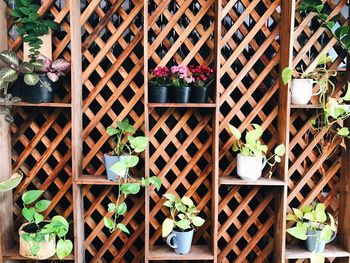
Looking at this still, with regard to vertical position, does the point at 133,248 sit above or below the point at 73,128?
below

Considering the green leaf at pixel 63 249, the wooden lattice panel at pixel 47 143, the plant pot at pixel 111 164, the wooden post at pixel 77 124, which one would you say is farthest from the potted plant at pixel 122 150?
the green leaf at pixel 63 249

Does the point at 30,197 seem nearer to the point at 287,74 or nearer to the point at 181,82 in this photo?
the point at 181,82

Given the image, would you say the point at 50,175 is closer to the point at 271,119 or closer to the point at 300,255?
the point at 271,119

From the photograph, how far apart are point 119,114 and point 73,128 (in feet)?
0.83

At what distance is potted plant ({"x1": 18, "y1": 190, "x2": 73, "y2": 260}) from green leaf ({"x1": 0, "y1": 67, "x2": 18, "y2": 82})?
527 mm

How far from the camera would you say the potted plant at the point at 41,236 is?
5.23ft

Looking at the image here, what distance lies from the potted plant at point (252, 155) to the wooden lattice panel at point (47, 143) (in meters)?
0.85

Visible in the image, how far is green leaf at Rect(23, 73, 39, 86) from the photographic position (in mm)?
1538

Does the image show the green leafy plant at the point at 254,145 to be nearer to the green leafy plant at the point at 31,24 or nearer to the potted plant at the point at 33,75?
the potted plant at the point at 33,75

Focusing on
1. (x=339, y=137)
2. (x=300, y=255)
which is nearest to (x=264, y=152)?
(x=339, y=137)

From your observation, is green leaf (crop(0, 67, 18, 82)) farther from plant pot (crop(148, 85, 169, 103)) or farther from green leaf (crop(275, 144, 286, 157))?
green leaf (crop(275, 144, 286, 157))

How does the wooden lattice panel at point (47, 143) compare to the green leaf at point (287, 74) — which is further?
the wooden lattice panel at point (47, 143)

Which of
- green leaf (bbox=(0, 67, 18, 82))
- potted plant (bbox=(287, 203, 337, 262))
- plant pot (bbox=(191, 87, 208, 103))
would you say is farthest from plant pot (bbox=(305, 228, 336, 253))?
green leaf (bbox=(0, 67, 18, 82))

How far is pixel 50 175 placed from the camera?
1805 mm
